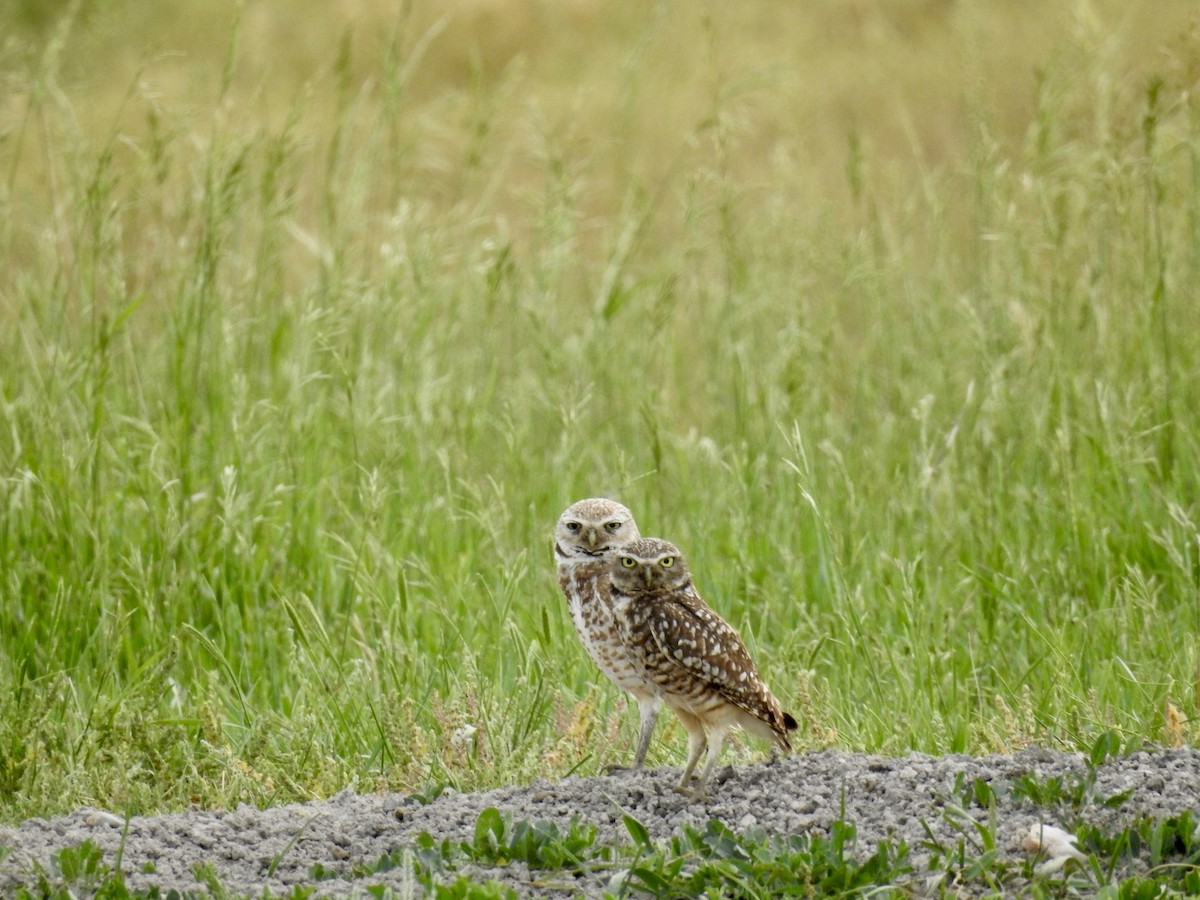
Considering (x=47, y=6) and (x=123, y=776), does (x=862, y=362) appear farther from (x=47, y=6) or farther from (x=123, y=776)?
(x=47, y=6)

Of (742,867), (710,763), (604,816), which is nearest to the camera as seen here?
(742,867)

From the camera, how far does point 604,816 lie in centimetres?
329

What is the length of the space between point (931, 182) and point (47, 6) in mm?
11411

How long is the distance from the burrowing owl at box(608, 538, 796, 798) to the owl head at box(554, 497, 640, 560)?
8.6 inches

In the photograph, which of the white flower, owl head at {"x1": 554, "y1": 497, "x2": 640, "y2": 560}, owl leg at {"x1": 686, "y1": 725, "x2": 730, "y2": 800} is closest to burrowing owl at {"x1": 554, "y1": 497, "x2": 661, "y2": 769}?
owl head at {"x1": 554, "y1": 497, "x2": 640, "y2": 560}

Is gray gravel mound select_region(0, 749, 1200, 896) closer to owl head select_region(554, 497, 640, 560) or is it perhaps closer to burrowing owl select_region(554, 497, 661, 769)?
burrowing owl select_region(554, 497, 661, 769)

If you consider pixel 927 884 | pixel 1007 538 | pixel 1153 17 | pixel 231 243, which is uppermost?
pixel 1153 17

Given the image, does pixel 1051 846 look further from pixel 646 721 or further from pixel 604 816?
pixel 646 721

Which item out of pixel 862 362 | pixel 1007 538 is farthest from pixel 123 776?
pixel 862 362

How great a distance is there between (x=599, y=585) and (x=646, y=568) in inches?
6.1

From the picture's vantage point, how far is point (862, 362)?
21.1 feet

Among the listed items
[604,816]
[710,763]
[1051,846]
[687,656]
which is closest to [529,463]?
[687,656]

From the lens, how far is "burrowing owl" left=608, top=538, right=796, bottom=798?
3.55 meters

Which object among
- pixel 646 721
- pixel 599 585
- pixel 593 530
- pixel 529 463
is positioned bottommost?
pixel 646 721
